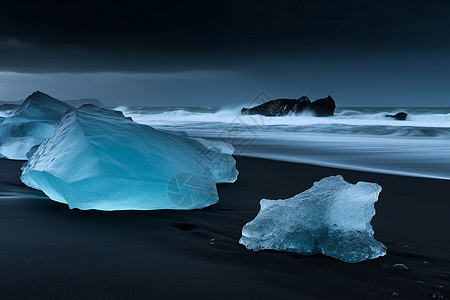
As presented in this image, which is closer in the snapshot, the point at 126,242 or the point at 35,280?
the point at 35,280

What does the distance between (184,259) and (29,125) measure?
447cm

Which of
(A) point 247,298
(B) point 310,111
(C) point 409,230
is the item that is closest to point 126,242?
(A) point 247,298

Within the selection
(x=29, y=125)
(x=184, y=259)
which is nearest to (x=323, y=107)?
(x=29, y=125)

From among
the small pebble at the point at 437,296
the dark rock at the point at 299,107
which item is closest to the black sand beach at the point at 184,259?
the small pebble at the point at 437,296

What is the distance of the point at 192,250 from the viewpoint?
1674 mm

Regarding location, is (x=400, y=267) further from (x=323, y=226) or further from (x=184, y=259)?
(x=184, y=259)

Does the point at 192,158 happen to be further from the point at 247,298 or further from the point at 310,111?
the point at 310,111

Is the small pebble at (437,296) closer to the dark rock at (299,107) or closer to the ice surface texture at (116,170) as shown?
the ice surface texture at (116,170)

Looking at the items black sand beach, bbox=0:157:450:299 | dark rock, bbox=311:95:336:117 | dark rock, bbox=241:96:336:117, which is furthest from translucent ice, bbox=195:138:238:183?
dark rock, bbox=311:95:336:117

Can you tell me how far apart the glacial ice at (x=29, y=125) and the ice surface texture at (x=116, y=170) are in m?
2.30

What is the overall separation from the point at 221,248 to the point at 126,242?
1.37 ft

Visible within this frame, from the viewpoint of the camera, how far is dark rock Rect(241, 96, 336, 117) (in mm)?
25609

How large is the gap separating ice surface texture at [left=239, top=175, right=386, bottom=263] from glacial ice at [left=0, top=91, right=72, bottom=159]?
13.3ft

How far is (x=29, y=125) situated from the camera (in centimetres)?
524
